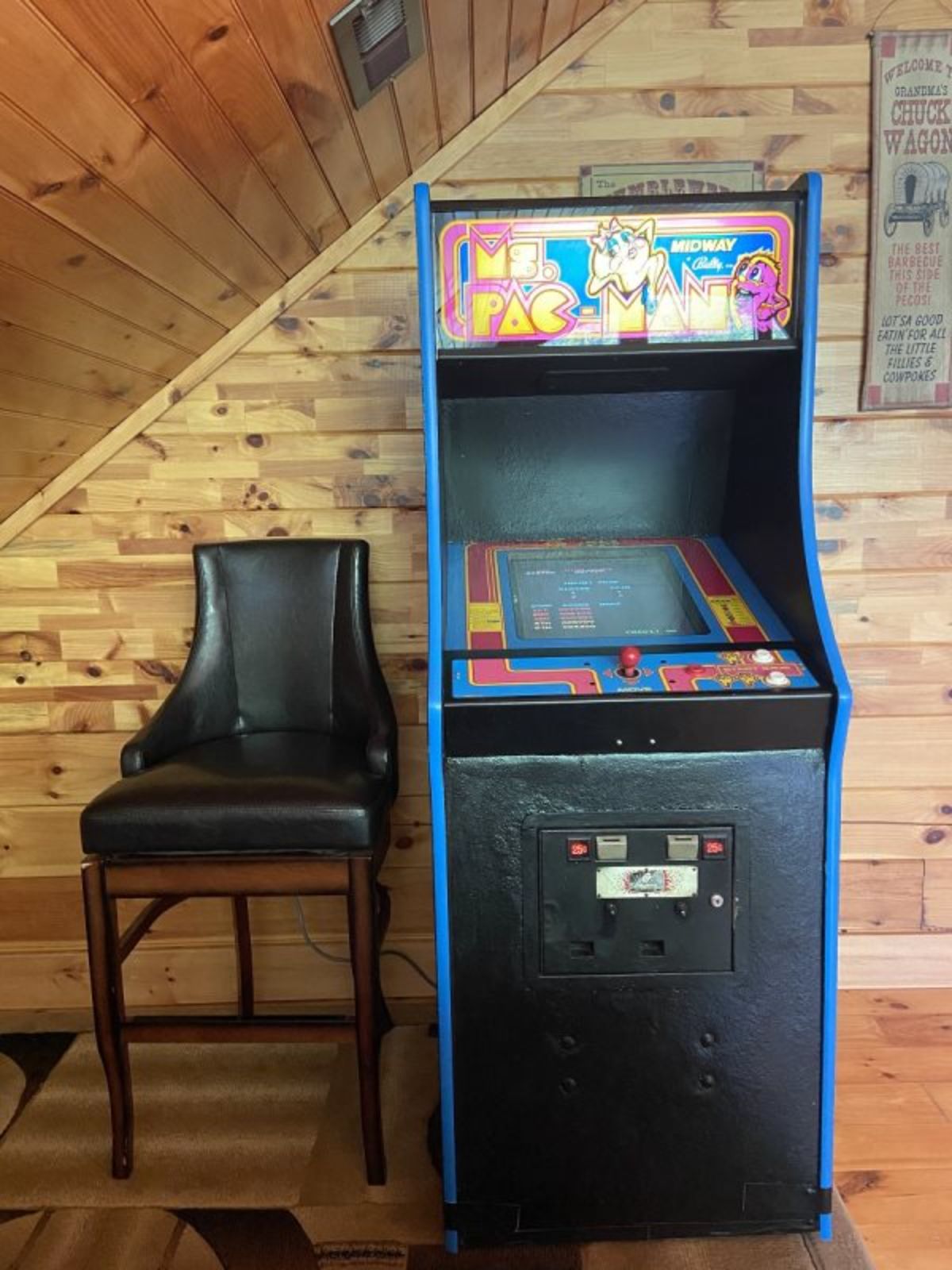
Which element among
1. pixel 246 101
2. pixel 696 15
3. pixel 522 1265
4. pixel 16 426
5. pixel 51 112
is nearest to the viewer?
pixel 51 112

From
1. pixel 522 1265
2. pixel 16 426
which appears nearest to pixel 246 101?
pixel 16 426

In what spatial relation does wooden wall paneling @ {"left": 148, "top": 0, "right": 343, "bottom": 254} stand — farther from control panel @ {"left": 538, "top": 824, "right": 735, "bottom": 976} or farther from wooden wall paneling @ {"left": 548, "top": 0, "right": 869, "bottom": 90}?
control panel @ {"left": 538, "top": 824, "right": 735, "bottom": 976}

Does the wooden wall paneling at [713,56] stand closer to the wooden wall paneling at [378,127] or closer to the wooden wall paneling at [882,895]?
the wooden wall paneling at [378,127]

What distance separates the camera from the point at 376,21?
4.31ft

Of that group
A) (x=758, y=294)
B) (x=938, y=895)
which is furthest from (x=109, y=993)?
(x=938, y=895)

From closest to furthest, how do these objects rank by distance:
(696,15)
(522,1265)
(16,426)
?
(522,1265) < (16,426) < (696,15)

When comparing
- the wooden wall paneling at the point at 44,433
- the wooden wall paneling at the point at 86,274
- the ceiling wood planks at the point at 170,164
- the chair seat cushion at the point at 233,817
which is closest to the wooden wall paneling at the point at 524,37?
the ceiling wood planks at the point at 170,164

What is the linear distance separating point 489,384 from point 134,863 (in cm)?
103

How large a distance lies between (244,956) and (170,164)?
1643mm

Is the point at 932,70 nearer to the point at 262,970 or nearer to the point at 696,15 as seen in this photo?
the point at 696,15

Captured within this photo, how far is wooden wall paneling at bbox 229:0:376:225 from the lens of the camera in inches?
44.3

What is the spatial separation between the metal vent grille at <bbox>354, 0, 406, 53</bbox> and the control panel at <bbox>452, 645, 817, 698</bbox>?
0.90 metres

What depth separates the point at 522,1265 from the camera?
5.06 feet

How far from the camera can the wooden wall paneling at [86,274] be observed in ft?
3.82
